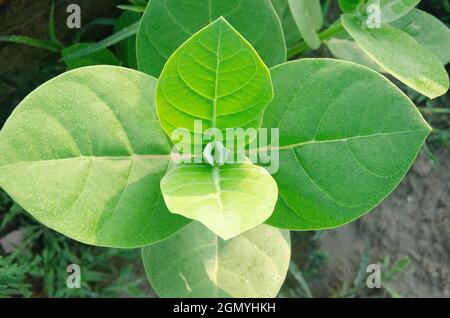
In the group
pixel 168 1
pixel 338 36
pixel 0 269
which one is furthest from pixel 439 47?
pixel 0 269

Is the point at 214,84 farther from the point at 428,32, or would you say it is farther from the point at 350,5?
the point at 428,32

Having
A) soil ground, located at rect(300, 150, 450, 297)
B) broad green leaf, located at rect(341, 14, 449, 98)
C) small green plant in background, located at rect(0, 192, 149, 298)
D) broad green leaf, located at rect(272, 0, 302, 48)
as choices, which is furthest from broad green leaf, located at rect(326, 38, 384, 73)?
small green plant in background, located at rect(0, 192, 149, 298)

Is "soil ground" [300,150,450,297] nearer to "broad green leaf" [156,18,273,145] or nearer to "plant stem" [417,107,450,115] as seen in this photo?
"plant stem" [417,107,450,115]

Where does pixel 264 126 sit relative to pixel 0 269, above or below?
above

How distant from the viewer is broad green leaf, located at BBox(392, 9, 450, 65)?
4.16 feet

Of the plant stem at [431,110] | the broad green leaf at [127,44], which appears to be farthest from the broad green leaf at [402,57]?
the plant stem at [431,110]

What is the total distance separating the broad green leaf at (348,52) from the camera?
1.36 metres

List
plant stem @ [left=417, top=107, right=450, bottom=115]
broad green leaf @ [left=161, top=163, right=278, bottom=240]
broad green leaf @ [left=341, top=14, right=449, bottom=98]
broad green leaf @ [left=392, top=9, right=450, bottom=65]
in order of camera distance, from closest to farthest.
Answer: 1. broad green leaf @ [left=161, top=163, right=278, bottom=240]
2. broad green leaf @ [left=341, top=14, right=449, bottom=98]
3. broad green leaf @ [left=392, top=9, right=450, bottom=65]
4. plant stem @ [left=417, top=107, right=450, bottom=115]

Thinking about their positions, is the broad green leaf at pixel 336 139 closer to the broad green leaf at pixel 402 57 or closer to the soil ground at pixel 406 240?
the broad green leaf at pixel 402 57

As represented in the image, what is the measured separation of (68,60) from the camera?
1391 millimetres

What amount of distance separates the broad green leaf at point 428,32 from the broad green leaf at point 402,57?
149 millimetres
